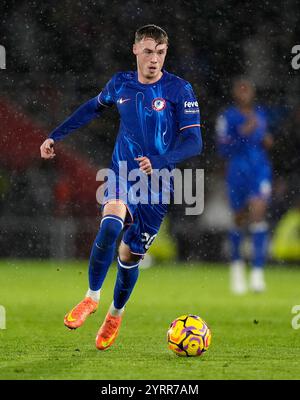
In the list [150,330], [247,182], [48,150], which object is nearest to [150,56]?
[48,150]

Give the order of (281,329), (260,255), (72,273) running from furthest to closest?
(72,273)
(260,255)
(281,329)

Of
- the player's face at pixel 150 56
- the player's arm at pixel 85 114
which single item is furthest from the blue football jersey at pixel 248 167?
the player's face at pixel 150 56

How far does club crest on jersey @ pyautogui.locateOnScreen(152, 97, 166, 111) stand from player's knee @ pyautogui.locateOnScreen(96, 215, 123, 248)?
82 cm

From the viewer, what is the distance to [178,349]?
220 inches

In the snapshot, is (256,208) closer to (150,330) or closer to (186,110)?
(150,330)

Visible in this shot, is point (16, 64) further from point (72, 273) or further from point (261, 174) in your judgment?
point (261, 174)

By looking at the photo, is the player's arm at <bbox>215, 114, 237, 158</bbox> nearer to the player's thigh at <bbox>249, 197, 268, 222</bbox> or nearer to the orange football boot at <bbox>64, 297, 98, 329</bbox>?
the player's thigh at <bbox>249, 197, 268, 222</bbox>

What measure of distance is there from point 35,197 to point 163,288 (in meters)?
3.71

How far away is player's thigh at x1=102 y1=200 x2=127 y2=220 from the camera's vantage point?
5.77 meters

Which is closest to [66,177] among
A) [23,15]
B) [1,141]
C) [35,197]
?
[35,197]

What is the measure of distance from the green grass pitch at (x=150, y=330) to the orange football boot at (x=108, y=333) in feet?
0.20

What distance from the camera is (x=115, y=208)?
5801 mm

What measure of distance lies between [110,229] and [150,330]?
5.27ft

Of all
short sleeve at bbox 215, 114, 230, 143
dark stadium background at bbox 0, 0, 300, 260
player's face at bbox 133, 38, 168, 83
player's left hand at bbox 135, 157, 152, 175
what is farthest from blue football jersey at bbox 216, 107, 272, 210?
player's left hand at bbox 135, 157, 152, 175
